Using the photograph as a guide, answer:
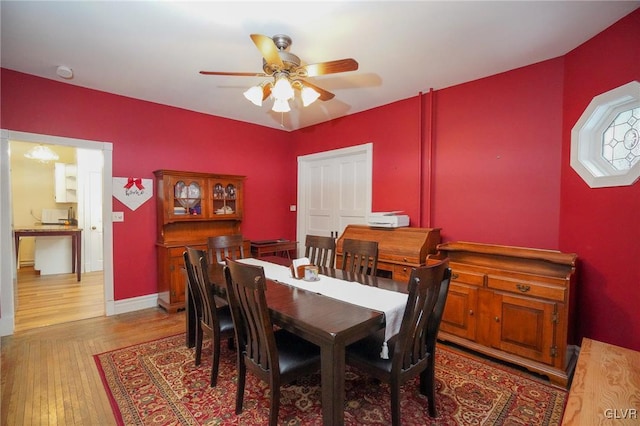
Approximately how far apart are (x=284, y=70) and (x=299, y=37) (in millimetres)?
394

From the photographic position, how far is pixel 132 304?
3.70 meters

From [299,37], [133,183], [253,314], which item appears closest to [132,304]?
[133,183]

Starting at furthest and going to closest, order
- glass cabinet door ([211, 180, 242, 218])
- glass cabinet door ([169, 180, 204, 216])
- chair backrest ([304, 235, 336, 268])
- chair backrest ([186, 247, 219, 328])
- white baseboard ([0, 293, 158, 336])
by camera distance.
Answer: glass cabinet door ([211, 180, 242, 218]) < glass cabinet door ([169, 180, 204, 216]) < white baseboard ([0, 293, 158, 336]) < chair backrest ([304, 235, 336, 268]) < chair backrest ([186, 247, 219, 328])

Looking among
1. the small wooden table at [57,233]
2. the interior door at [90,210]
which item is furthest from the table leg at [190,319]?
the interior door at [90,210]

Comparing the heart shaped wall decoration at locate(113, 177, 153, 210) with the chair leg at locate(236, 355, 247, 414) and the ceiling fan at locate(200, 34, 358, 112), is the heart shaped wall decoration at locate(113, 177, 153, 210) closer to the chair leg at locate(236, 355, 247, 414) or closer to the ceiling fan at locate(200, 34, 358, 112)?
the ceiling fan at locate(200, 34, 358, 112)

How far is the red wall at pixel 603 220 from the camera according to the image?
2.03m

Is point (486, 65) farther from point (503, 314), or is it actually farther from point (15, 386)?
point (15, 386)

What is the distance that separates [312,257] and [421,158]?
5.61 ft

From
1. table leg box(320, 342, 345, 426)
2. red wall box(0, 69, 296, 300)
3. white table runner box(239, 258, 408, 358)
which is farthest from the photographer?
red wall box(0, 69, 296, 300)

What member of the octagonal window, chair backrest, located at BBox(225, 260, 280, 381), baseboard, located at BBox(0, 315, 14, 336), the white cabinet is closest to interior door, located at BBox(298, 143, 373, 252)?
the octagonal window

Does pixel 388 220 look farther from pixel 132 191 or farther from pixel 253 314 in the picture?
pixel 132 191

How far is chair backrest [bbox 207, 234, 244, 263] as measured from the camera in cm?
308

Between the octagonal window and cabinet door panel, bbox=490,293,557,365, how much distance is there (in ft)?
3.35

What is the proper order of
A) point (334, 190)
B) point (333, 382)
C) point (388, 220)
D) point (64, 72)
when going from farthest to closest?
point (334, 190), point (388, 220), point (64, 72), point (333, 382)
